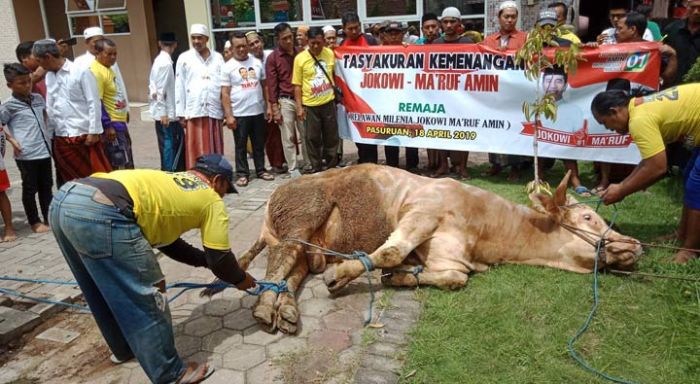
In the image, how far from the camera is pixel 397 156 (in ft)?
26.1

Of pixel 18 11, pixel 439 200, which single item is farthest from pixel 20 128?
pixel 18 11

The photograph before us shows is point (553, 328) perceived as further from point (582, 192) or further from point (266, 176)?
point (266, 176)

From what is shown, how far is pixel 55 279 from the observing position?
16.2ft

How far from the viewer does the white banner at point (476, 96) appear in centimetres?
641

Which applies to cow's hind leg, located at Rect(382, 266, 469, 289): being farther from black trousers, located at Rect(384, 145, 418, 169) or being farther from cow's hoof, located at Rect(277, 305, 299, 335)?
black trousers, located at Rect(384, 145, 418, 169)

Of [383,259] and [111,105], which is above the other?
[111,105]

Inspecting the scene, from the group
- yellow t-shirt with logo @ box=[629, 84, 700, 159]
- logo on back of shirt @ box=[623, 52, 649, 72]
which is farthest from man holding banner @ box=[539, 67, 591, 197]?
yellow t-shirt with logo @ box=[629, 84, 700, 159]

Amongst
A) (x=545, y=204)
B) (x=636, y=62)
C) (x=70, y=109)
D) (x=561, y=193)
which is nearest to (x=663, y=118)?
(x=561, y=193)

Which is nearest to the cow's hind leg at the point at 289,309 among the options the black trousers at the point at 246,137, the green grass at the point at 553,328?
the green grass at the point at 553,328

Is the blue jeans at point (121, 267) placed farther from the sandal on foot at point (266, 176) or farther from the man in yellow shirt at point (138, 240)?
the sandal on foot at point (266, 176)

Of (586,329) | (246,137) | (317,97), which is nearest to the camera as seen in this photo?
(586,329)

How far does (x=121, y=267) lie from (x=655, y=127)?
3929 millimetres

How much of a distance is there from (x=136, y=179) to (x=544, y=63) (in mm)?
4793

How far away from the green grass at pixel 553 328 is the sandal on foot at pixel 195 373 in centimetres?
126
